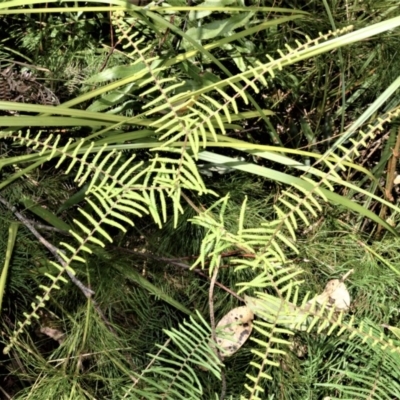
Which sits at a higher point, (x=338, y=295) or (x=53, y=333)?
(x=338, y=295)

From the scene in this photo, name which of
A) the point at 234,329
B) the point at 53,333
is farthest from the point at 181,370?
the point at 53,333

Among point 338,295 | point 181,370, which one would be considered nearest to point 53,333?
point 181,370

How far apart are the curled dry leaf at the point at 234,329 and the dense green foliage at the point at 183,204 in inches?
0.9

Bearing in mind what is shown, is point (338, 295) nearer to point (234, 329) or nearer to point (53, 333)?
point (234, 329)

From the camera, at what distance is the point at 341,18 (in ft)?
3.09

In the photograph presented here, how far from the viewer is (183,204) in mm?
894

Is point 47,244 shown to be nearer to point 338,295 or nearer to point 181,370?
point 181,370

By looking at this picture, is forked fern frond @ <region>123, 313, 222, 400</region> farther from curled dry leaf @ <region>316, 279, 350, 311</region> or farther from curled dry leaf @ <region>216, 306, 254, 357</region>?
curled dry leaf @ <region>316, 279, 350, 311</region>

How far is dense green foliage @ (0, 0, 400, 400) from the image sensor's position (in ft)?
2.66

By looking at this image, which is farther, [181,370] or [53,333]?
[53,333]

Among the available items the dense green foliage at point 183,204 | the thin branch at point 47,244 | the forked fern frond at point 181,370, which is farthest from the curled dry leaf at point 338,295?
the thin branch at point 47,244

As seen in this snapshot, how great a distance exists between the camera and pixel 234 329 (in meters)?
0.83

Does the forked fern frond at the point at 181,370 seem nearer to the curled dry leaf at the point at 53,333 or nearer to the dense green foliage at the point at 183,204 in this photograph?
the dense green foliage at the point at 183,204

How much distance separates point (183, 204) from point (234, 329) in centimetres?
22
